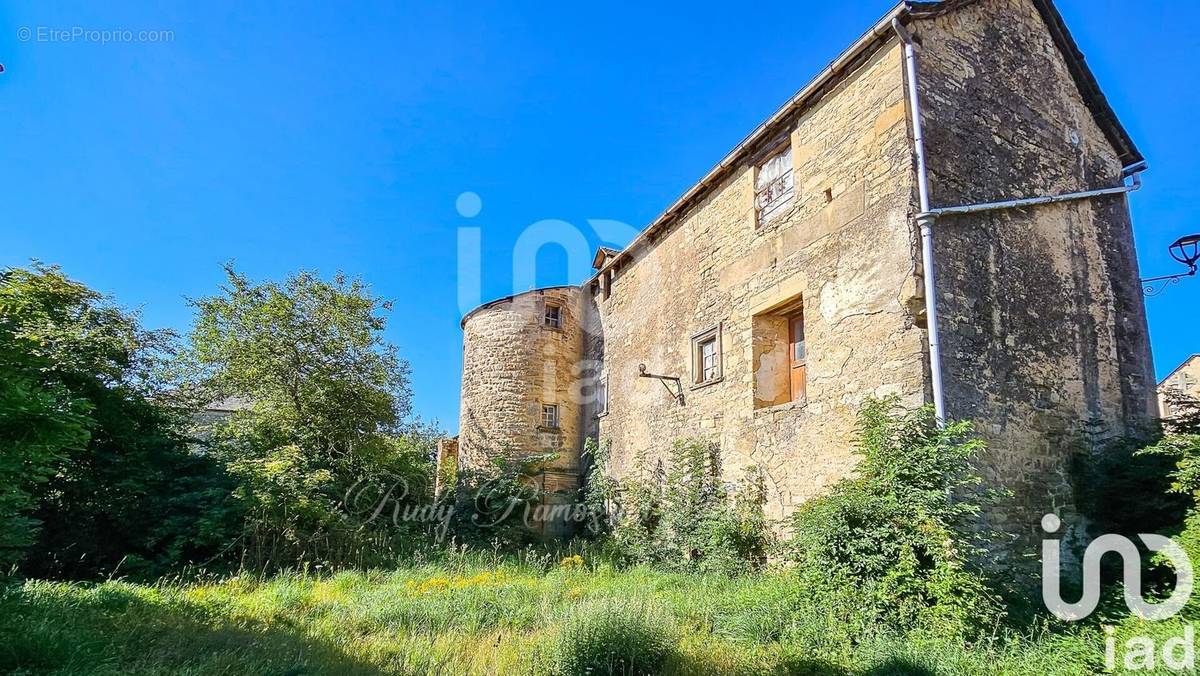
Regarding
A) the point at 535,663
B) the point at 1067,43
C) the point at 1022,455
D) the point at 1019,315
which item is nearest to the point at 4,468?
the point at 535,663

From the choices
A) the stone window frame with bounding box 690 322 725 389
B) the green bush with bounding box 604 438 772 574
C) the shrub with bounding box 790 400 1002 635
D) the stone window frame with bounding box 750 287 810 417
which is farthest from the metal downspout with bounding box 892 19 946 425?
the stone window frame with bounding box 690 322 725 389

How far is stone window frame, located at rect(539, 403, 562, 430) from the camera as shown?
14.7 metres

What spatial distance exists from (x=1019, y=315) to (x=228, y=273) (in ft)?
46.6

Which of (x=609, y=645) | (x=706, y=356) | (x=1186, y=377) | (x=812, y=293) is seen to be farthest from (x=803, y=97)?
(x=1186, y=377)

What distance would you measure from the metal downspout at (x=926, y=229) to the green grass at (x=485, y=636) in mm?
2327

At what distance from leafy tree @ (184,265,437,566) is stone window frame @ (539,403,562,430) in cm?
316

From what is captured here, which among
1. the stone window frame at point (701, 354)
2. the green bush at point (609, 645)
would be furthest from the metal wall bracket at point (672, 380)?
the green bush at point (609, 645)

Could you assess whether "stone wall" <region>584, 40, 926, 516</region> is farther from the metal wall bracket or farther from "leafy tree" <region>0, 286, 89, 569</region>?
"leafy tree" <region>0, 286, 89, 569</region>

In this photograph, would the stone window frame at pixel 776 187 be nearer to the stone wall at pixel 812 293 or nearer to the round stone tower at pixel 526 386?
the stone wall at pixel 812 293

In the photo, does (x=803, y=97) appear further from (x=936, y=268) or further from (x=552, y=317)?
(x=552, y=317)

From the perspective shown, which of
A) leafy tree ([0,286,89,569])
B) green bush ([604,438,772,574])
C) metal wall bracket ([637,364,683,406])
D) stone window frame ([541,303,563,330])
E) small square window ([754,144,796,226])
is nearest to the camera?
leafy tree ([0,286,89,569])

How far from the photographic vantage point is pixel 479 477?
1381 centimetres

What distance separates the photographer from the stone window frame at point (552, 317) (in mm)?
15250

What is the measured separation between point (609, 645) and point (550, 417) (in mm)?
9948
